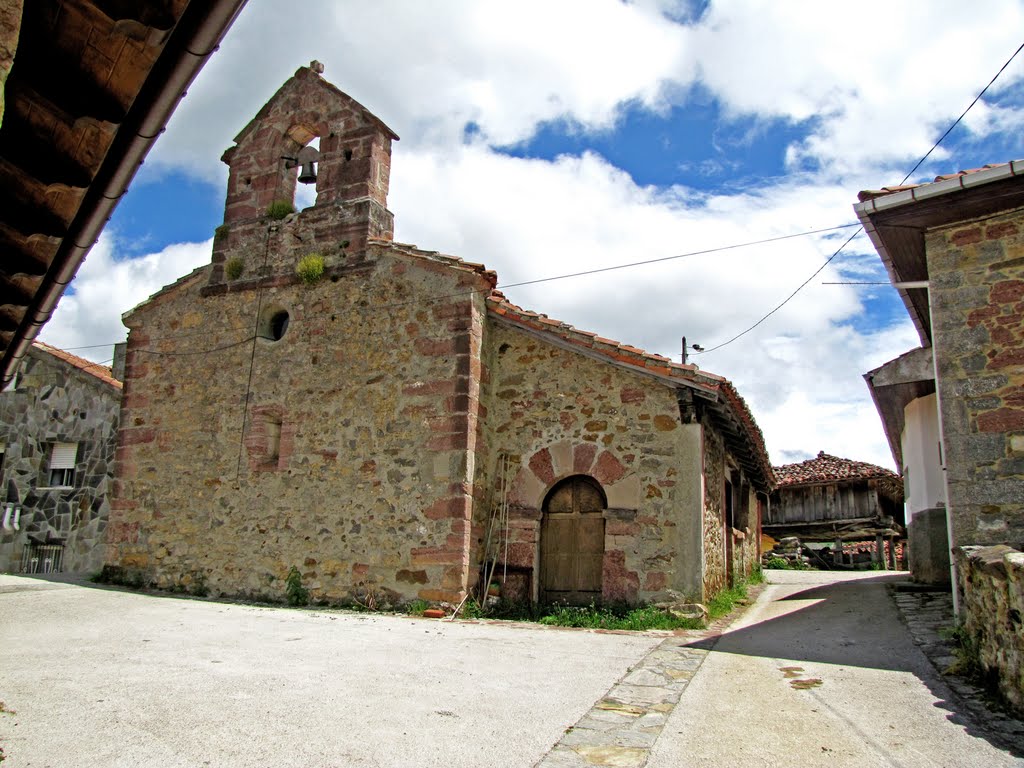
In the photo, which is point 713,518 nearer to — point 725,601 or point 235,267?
point 725,601

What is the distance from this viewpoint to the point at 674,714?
16.5ft

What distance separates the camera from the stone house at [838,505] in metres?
23.1

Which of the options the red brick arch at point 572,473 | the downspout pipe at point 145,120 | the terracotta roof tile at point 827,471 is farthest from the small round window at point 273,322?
the terracotta roof tile at point 827,471

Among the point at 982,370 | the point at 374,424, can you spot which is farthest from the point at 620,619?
the point at 982,370

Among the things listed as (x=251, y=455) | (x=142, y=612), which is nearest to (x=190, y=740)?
(x=142, y=612)

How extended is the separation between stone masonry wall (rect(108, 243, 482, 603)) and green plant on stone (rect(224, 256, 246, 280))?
0.34 metres

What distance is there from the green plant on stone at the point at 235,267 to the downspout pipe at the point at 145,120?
848 centimetres

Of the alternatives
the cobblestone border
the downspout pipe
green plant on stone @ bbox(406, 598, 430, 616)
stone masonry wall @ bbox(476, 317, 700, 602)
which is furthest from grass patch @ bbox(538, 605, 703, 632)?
the downspout pipe

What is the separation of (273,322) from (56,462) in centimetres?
694

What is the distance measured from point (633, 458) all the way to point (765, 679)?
396 centimetres

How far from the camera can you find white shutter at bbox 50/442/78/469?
15.6m

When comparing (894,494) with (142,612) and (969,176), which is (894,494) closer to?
(969,176)

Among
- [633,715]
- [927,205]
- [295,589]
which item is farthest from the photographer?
[295,589]

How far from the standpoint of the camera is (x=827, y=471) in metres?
25.0
